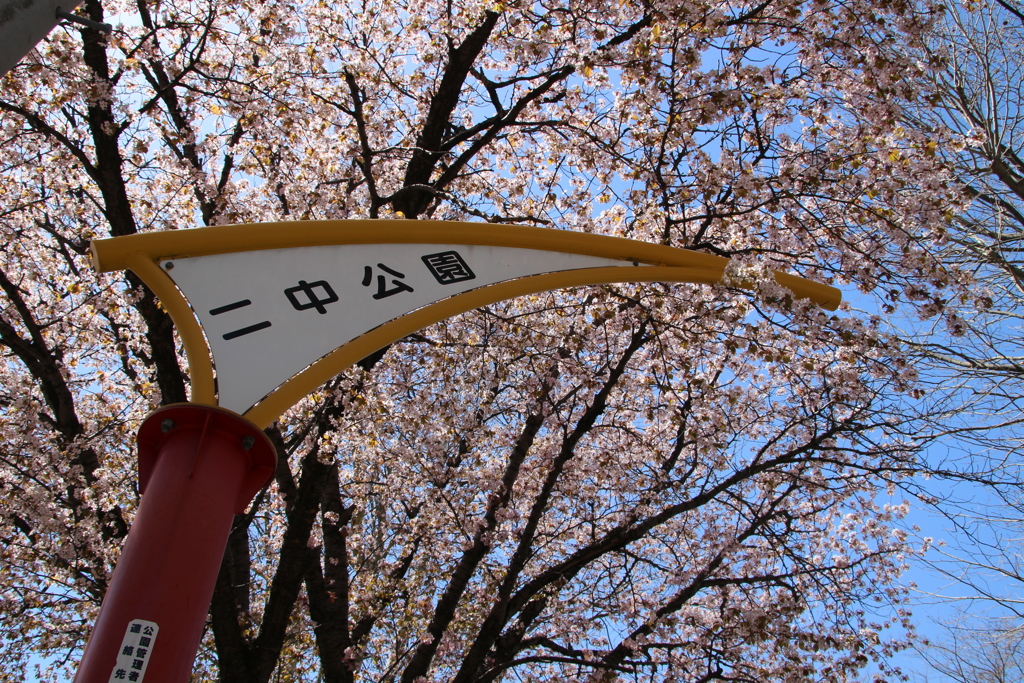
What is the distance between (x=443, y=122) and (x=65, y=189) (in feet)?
15.3

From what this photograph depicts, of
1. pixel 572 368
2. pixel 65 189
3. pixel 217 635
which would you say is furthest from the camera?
pixel 65 189

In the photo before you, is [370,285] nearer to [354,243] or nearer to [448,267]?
[354,243]

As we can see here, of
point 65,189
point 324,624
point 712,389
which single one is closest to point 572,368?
point 712,389

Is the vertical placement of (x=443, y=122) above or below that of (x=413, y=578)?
above

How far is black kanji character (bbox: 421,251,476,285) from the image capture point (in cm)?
322

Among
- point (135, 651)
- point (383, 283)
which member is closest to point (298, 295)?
point (383, 283)

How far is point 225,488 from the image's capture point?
2.37 m

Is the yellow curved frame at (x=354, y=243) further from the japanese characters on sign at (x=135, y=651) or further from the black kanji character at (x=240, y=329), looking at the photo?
the japanese characters on sign at (x=135, y=651)

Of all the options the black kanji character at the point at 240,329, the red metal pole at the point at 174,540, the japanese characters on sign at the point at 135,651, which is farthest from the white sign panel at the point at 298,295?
the japanese characters on sign at the point at 135,651

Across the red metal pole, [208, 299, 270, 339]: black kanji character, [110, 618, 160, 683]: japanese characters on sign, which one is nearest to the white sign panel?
[208, 299, 270, 339]: black kanji character

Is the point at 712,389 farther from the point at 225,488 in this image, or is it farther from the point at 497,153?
the point at 225,488

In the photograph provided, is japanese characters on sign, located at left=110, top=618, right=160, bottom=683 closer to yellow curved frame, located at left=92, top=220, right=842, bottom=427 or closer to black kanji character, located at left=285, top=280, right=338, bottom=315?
yellow curved frame, located at left=92, top=220, right=842, bottom=427

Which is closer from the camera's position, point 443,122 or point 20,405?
point 20,405

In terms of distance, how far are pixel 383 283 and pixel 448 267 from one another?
13.3 inches
